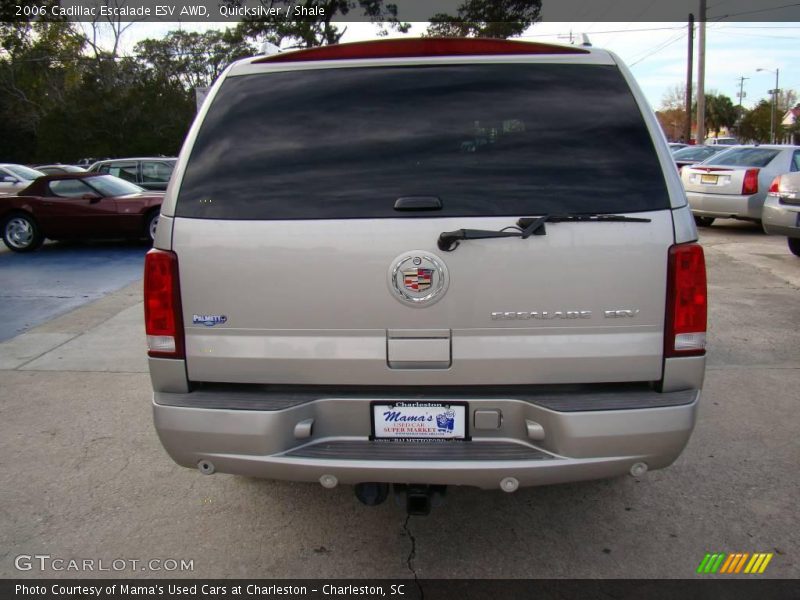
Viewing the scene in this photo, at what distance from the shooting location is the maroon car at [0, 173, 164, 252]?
1197 cm

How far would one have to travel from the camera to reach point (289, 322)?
98.0 inches

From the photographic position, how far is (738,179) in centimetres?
1173

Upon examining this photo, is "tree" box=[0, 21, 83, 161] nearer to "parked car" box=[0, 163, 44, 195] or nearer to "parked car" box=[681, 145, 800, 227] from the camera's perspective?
"parked car" box=[0, 163, 44, 195]

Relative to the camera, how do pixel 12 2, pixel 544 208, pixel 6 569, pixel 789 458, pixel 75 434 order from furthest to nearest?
pixel 12 2, pixel 75 434, pixel 789 458, pixel 6 569, pixel 544 208

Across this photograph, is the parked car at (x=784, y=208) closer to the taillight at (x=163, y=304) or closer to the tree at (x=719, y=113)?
the taillight at (x=163, y=304)

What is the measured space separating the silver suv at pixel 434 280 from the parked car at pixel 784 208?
754 cm

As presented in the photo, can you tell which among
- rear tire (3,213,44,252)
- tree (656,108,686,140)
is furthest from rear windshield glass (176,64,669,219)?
tree (656,108,686,140)

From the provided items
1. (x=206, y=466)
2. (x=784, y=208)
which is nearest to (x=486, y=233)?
(x=206, y=466)

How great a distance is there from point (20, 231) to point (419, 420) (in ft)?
40.0

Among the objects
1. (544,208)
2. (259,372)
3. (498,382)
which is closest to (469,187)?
(544,208)

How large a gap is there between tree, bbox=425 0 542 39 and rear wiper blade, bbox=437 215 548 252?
25.8 meters

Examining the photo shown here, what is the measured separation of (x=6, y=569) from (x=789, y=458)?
13.0 feet

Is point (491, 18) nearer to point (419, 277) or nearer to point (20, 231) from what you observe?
point (20, 231)

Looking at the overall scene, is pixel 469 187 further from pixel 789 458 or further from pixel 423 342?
pixel 789 458
